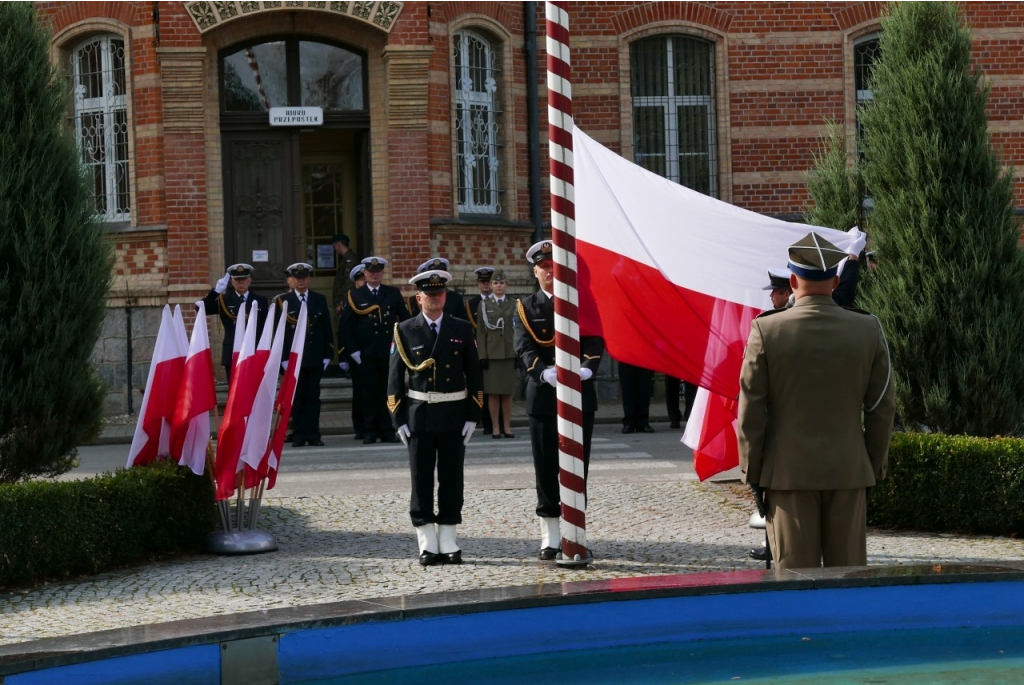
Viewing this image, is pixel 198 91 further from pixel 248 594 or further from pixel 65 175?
pixel 248 594

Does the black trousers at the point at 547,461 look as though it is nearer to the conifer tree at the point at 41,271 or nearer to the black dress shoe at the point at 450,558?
the black dress shoe at the point at 450,558

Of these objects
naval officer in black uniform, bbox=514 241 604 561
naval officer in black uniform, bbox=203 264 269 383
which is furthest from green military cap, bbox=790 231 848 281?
naval officer in black uniform, bbox=203 264 269 383

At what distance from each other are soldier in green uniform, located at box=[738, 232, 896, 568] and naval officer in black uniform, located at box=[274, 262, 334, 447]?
9679 mm

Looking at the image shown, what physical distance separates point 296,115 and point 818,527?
13907 millimetres

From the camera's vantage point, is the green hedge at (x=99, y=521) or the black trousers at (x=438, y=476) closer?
the green hedge at (x=99, y=521)

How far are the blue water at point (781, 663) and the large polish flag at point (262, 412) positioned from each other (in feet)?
12.4

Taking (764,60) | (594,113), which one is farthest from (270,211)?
(764,60)

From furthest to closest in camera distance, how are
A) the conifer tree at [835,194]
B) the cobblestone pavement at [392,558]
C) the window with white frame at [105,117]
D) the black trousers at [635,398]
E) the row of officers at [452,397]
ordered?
1. the window with white frame at [105,117]
2. the black trousers at [635,398]
3. the conifer tree at [835,194]
4. the row of officers at [452,397]
5. the cobblestone pavement at [392,558]

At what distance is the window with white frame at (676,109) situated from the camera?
21469 millimetres

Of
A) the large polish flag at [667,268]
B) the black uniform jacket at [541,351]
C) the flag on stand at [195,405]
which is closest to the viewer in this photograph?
the large polish flag at [667,268]

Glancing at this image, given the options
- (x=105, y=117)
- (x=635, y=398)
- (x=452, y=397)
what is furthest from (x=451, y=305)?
(x=452, y=397)

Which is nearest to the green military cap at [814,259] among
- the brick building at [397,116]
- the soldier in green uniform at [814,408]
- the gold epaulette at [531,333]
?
the soldier in green uniform at [814,408]

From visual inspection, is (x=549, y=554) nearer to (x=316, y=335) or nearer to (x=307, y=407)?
(x=307, y=407)

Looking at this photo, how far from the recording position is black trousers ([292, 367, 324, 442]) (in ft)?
51.5
